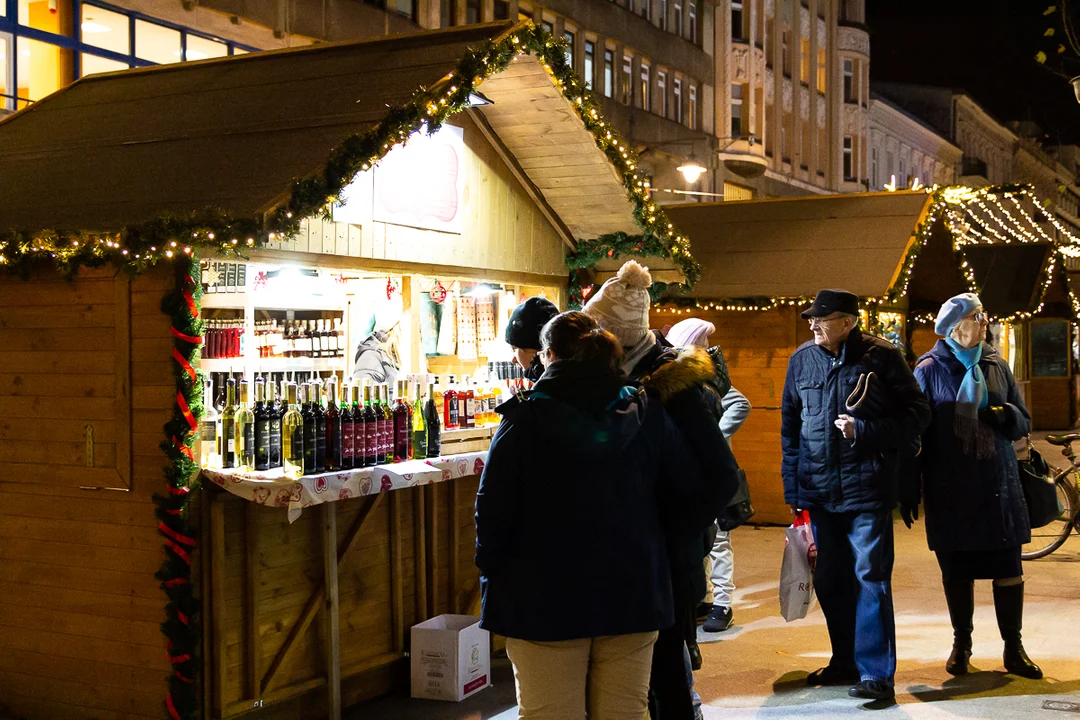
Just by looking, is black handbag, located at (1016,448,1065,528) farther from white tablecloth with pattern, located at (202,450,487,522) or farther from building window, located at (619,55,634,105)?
building window, located at (619,55,634,105)

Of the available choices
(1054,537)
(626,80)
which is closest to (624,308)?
(1054,537)

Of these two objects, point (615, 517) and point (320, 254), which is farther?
point (320, 254)

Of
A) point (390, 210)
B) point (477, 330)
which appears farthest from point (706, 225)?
point (390, 210)

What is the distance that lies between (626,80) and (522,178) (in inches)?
941

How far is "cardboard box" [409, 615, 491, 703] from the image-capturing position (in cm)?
680

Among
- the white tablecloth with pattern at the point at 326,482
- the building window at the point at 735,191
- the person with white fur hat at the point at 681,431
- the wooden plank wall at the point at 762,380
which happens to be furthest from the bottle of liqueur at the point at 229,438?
the building window at the point at 735,191

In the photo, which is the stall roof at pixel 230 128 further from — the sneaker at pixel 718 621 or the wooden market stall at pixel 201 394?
the sneaker at pixel 718 621

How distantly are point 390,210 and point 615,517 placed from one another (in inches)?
149

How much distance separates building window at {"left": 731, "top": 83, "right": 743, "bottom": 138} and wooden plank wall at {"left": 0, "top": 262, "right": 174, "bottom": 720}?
33.0 m

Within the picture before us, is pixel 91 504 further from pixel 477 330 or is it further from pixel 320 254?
pixel 477 330

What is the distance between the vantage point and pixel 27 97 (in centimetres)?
1455

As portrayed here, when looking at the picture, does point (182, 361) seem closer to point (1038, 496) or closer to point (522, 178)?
point (522, 178)

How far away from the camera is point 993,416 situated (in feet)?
23.1

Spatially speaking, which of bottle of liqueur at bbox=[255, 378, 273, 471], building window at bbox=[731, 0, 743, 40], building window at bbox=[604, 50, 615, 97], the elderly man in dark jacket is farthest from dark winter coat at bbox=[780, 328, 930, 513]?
building window at bbox=[731, 0, 743, 40]
